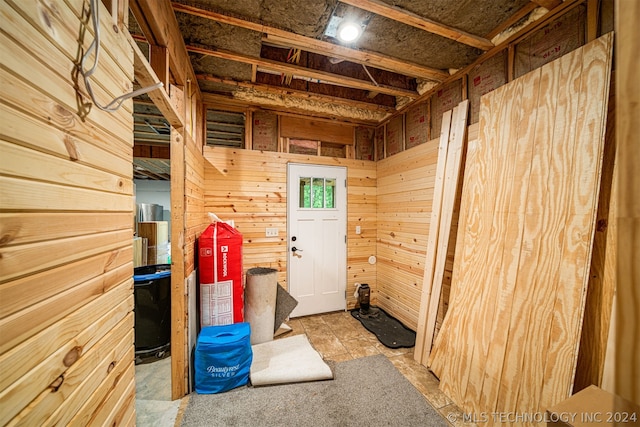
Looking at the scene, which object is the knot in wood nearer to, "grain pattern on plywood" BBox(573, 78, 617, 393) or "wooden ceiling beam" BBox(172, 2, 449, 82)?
"wooden ceiling beam" BBox(172, 2, 449, 82)

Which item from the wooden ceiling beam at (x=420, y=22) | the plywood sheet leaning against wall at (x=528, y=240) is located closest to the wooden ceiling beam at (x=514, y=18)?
the wooden ceiling beam at (x=420, y=22)

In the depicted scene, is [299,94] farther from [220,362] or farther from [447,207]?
[220,362]

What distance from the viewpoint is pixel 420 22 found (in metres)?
1.70

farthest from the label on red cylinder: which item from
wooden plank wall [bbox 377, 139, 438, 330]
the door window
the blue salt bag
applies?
wooden plank wall [bbox 377, 139, 438, 330]

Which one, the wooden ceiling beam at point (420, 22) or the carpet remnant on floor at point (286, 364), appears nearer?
the wooden ceiling beam at point (420, 22)

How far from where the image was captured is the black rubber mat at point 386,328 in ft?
8.67

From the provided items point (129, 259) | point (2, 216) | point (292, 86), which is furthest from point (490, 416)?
point (292, 86)

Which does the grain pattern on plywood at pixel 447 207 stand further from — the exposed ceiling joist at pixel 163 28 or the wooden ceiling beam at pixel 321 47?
the exposed ceiling joist at pixel 163 28

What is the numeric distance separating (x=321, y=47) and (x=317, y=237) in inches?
86.7

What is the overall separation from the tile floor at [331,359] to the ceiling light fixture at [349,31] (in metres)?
2.84

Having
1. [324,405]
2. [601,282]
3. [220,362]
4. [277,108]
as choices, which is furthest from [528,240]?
[277,108]

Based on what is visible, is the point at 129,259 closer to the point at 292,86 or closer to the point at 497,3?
the point at 292,86

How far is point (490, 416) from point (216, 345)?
2.02 metres

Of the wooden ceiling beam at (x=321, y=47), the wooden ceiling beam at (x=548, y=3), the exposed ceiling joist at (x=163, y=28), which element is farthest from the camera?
the wooden ceiling beam at (x=321, y=47)
